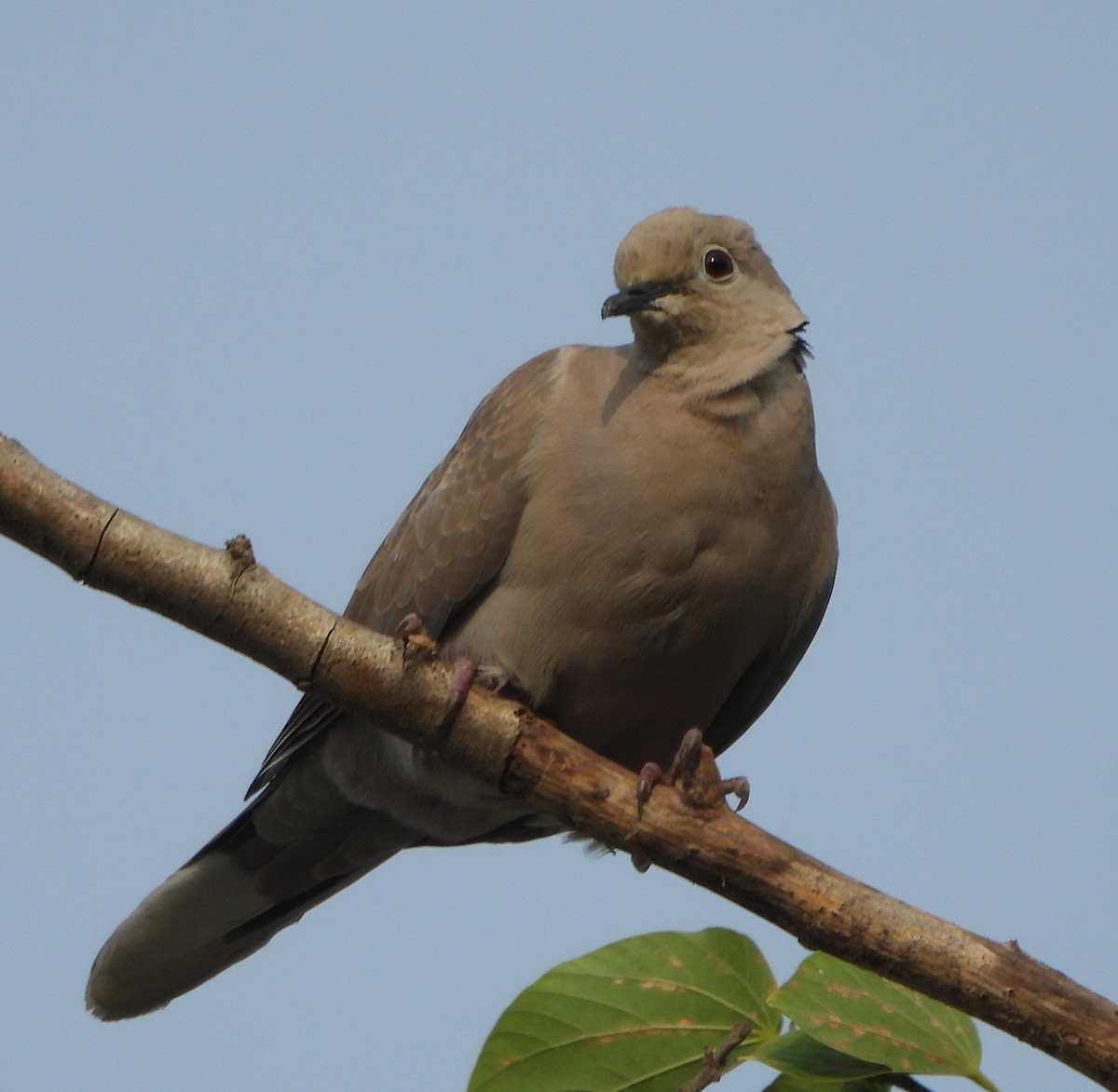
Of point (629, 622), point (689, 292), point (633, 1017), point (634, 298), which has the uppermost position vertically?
point (689, 292)

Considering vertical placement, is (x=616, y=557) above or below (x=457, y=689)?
above

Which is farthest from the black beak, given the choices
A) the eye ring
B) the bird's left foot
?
the bird's left foot

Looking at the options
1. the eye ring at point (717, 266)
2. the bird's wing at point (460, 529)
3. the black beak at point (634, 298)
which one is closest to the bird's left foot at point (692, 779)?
the bird's wing at point (460, 529)

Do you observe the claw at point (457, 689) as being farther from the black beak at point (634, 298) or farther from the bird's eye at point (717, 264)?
the bird's eye at point (717, 264)

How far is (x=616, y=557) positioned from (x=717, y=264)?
894 millimetres

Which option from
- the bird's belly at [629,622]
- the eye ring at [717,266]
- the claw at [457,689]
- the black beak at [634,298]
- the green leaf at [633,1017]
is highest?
the eye ring at [717,266]

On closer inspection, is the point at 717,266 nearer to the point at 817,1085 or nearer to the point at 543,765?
the point at 543,765

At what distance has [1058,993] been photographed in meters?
2.78

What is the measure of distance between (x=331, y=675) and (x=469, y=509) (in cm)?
108

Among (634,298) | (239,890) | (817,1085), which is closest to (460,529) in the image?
(634,298)

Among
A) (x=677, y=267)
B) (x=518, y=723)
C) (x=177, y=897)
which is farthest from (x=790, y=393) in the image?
(x=177, y=897)

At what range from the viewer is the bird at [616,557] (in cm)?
382

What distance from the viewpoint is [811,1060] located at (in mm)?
2744

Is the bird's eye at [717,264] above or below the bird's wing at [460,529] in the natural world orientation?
above
